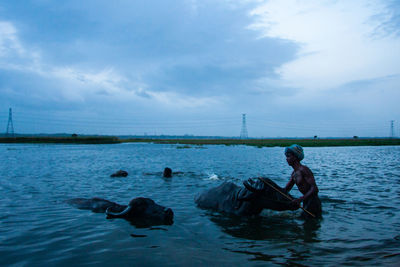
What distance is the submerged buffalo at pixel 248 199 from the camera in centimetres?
747

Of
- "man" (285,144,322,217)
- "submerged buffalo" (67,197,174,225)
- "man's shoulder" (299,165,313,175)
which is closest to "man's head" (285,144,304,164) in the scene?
"man" (285,144,322,217)

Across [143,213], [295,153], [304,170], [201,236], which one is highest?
[295,153]

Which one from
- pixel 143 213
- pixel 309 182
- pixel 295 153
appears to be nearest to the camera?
pixel 309 182

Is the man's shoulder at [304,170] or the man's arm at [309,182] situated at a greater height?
the man's shoulder at [304,170]

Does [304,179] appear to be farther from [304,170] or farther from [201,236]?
[201,236]

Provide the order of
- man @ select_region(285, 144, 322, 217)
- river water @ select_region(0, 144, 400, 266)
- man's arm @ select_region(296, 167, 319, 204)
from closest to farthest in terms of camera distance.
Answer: river water @ select_region(0, 144, 400, 266), man's arm @ select_region(296, 167, 319, 204), man @ select_region(285, 144, 322, 217)

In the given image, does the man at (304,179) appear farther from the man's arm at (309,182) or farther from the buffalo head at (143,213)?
the buffalo head at (143,213)

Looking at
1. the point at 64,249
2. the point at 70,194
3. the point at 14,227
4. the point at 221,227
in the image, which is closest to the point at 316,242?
the point at 221,227

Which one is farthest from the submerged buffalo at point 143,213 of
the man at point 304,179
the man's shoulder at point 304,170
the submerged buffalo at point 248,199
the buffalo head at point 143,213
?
the man's shoulder at point 304,170

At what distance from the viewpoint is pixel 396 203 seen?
9.33 metres

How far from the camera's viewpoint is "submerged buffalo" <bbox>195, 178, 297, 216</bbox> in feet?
24.5

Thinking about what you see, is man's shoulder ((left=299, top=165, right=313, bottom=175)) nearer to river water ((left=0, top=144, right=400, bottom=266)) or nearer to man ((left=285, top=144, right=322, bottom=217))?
man ((left=285, top=144, right=322, bottom=217))

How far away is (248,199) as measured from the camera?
7750 mm

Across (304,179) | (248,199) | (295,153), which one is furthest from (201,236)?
(295,153)
